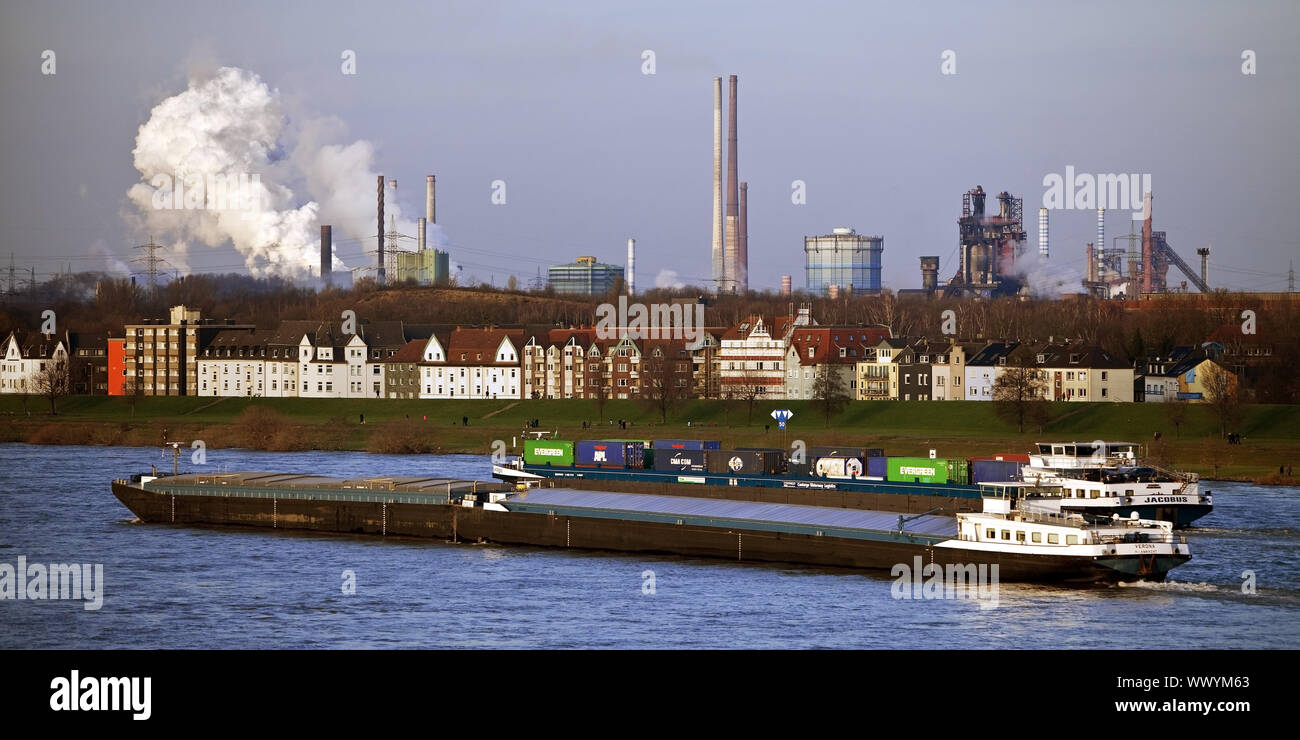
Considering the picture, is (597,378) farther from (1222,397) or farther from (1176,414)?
(1222,397)

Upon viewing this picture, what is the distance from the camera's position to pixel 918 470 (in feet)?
284

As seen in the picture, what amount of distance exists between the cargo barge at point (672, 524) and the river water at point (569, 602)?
1.23 metres

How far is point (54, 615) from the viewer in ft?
198

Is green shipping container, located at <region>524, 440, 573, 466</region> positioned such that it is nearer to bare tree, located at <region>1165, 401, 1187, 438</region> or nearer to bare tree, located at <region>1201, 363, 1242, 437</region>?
bare tree, located at <region>1165, 401, 1187, 438</region>

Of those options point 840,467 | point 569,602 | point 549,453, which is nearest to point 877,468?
point 840,467

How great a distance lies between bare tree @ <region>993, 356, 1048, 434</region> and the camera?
439 ft

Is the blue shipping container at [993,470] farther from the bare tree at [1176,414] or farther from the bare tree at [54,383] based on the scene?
the bare tree at [54,383]

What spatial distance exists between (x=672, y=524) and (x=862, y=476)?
14734mm

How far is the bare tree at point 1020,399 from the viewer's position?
134m

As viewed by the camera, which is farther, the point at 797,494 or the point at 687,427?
the point at 687,427

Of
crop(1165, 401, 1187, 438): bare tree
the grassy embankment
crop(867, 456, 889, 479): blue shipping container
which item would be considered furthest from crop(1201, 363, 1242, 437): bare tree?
crop(867, 456, 889, 479): blue shipping container

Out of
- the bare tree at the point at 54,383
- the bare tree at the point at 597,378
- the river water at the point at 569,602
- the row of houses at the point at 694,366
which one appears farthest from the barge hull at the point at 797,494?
the bare tree at the point at 54,383

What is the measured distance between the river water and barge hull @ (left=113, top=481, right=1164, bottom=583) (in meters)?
1.08
